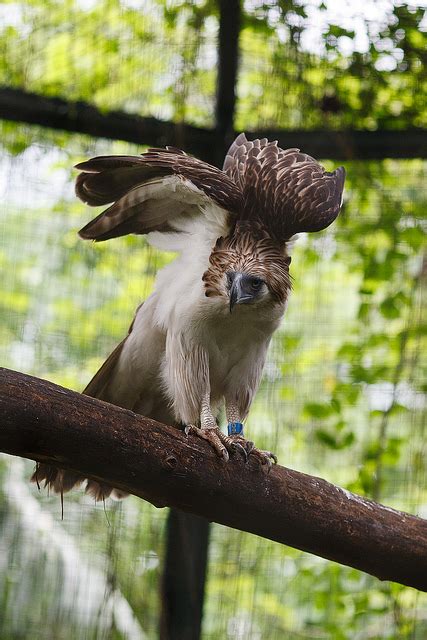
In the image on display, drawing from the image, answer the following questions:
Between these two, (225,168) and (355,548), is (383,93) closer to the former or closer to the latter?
(225,168)

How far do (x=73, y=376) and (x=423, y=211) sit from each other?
1933 millimetres

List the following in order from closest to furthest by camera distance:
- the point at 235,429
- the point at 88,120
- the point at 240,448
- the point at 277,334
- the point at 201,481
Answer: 1. the point at 201,481
2. the point at 240,448
3. the point at 235,429
4. the point at 88,120
5. the point at 277,334

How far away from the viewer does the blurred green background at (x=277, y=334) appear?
408 cm

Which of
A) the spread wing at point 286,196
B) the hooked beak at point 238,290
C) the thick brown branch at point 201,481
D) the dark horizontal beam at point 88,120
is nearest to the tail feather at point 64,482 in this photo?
the thick brown branch at point 201,481

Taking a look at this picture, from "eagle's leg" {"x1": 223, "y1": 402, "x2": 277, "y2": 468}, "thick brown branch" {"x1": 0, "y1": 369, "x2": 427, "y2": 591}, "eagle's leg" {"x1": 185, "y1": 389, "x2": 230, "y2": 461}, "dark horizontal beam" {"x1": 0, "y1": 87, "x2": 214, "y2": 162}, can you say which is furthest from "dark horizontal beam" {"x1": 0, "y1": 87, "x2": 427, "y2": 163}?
"thick brown branch" {"x1": 0, "y1": 369, "x2": 427, "y2": 591}

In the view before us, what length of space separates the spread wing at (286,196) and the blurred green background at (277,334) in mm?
936

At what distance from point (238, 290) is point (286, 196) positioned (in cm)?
45

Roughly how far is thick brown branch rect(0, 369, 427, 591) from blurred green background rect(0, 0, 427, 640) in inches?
50.7

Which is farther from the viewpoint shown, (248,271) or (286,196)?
(286,196)

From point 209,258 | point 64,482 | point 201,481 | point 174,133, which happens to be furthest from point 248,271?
point 174,133

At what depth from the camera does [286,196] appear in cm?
323

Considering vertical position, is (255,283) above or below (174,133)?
below

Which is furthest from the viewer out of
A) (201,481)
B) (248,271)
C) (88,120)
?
(88,120)

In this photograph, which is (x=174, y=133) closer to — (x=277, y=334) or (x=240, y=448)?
(x=277, y=334)
